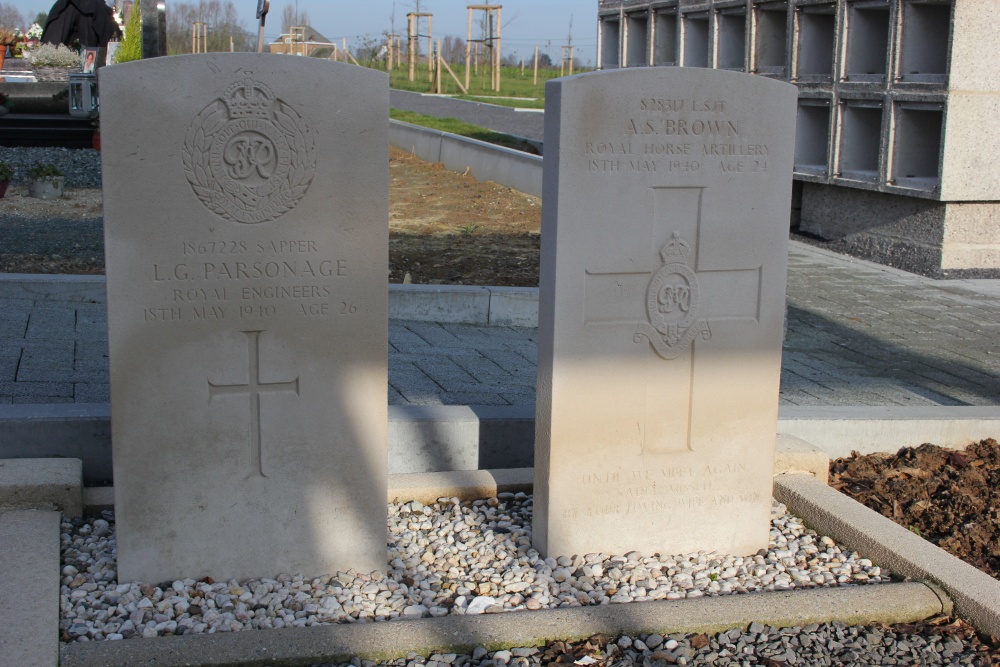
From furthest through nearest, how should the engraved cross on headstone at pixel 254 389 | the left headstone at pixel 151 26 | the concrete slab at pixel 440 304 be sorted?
the left headstone at pixel 151 26 < the concrete slab at pixel 440 304 < the engraved cross on headstone at pixel 254 389

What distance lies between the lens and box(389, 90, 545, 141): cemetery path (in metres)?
18.8

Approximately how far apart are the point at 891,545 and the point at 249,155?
225 centimetres

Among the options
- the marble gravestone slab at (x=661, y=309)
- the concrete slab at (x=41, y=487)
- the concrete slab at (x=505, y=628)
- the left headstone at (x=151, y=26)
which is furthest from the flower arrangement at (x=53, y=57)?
the concrete slab at (x=505, y=628)

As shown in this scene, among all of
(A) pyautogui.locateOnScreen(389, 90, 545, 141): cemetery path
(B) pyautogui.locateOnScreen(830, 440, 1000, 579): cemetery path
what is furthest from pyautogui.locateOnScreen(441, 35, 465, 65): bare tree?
(B) pyautogui.locateOnScreen(830, 440, 1000, 579): cemetery path

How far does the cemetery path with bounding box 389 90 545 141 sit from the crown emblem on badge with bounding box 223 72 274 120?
14.3 meters

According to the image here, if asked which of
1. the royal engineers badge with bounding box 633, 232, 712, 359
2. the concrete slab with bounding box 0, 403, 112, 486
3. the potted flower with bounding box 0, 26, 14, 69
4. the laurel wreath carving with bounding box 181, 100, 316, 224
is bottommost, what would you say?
the concrete slab with bounding box 0, 403, 112, 486

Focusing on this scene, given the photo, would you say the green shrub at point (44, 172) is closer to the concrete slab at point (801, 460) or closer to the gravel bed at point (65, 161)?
the gravel bed at point (65, 161)

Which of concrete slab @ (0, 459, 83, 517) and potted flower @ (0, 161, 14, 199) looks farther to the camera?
potted flower @ (0, 161, 14, 199)

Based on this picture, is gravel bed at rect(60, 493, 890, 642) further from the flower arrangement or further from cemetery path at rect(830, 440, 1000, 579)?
the flower arrangement

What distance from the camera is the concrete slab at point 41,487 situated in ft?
10.9

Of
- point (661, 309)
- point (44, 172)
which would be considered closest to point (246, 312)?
point (661, 309)

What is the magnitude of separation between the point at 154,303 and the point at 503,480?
1433 mm

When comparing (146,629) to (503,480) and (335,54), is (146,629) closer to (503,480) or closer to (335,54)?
(503,480)

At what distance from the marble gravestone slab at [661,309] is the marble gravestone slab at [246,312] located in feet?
1.77
